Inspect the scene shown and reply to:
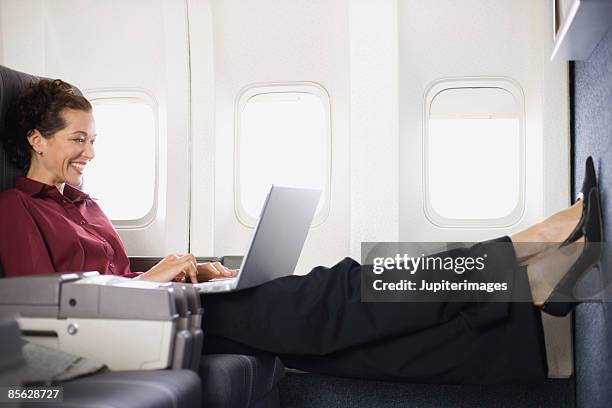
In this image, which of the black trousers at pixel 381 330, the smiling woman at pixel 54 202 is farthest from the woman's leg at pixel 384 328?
the smiling woman at pixel 54 202

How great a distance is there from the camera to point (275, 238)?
2.28 m

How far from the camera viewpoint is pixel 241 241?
3.90 metres

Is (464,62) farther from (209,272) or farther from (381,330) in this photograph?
(381,330)

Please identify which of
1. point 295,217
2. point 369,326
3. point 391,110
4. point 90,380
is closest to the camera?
point 90,380

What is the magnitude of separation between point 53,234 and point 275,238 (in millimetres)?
782

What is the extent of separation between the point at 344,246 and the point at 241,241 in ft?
1.82

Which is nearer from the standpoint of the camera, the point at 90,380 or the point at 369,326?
the point at 90,380

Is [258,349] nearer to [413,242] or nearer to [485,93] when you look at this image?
[413,242]

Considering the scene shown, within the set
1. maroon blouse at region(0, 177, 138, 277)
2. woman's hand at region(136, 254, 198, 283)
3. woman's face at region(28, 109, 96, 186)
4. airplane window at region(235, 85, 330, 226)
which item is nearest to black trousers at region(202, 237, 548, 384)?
woman's hand at region(136, 254, 198, 283)

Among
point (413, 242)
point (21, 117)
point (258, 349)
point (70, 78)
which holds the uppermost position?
point (70, 78)

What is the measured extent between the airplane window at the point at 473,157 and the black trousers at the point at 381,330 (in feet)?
4.97

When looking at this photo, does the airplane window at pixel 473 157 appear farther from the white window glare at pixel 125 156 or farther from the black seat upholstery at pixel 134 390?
the black seat upholstery at pixel 134 390

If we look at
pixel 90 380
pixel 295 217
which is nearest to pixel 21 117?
pixel 295 217

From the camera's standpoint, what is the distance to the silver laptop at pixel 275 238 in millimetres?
2115
